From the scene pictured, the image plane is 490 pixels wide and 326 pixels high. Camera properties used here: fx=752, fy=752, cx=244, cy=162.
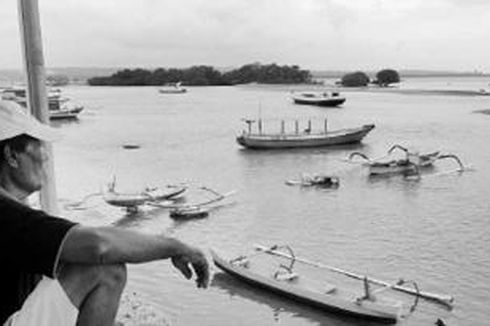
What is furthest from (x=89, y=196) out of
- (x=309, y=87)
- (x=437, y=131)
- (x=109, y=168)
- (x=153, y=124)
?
(x=309, y=87)

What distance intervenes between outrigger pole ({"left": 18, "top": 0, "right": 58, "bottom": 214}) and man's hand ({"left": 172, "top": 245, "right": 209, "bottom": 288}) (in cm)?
247

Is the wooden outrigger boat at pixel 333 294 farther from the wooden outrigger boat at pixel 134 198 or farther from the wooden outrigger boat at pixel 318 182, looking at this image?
the wooden outrigger boat at pixel 318 182

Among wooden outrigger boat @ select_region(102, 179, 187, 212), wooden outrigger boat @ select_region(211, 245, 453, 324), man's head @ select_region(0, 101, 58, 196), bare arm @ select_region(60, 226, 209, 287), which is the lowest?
wooden outrigger boat @ select_region(102, 179, 187, 212)

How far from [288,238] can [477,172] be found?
16.5 metres

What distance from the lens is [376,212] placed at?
25109mm

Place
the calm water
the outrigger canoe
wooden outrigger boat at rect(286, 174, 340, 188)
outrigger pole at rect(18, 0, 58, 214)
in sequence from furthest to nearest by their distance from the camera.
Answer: wooden outrigger boat at rect(286, 174, 340, 188), the calm water, the outrigger canoe, outrigger pole at rect(18, 0, 58, 214)

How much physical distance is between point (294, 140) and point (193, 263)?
42.3m

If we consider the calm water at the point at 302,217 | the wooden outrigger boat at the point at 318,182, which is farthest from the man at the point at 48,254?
the wooden outrigger boat at the point at 318,182

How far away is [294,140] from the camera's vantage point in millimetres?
44875

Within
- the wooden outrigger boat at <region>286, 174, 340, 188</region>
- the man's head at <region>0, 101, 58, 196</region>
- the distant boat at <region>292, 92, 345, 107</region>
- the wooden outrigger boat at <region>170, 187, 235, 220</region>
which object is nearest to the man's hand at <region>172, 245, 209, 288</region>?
the man's head at <region>0, 101, 58, 196</region>

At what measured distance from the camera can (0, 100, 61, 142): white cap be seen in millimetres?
2592

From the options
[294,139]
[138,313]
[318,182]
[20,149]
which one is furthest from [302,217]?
[20,149]

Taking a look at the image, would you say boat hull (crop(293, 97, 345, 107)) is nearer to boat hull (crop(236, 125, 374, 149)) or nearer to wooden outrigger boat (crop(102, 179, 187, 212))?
boat hull (crop(236, 125, 374, 149))

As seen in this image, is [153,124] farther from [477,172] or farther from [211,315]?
[211,315]
